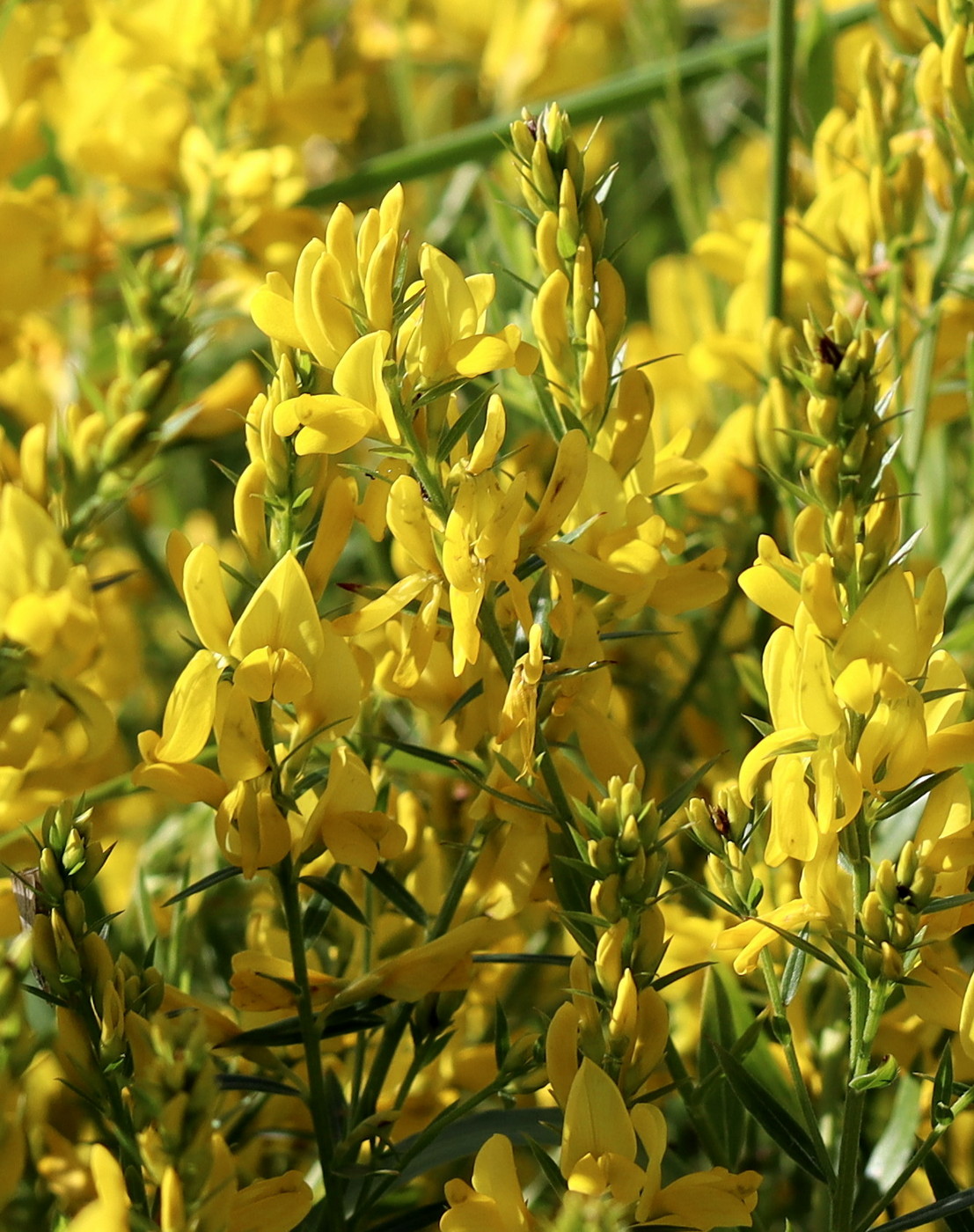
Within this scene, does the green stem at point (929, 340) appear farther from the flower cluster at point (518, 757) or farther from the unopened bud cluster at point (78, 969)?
the unopened bud cluster at point (78, 969)

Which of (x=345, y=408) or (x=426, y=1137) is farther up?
(x=345, y=408)

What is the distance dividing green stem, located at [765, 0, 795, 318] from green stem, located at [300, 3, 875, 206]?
215mm

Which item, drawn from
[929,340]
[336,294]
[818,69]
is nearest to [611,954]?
[336,294]

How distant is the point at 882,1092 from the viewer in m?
0.75

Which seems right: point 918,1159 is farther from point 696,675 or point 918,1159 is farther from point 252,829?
point 696,675

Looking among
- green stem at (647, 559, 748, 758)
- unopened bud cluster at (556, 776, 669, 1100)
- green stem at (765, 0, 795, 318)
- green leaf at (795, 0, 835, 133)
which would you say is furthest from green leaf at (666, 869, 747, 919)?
green leaf at (795, 0, 835, 133)

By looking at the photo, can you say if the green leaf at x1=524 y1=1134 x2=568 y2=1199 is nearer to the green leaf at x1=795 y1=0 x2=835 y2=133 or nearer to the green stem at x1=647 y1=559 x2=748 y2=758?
the green stem at x1=647 y1=559 x2=748 y2=758

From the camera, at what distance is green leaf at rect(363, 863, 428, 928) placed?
548 mm

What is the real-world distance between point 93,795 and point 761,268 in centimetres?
47

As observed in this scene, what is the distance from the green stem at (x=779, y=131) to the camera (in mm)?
804

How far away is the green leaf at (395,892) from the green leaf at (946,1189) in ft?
0.63

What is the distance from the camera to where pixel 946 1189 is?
0.53 meters

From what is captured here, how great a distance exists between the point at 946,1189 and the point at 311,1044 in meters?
0.22

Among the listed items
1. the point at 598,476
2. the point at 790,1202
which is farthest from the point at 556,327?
the point at 790,1202
